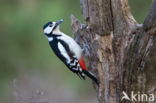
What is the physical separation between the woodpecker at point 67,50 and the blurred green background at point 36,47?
20.6ft

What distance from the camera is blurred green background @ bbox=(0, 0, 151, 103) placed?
16.0 m

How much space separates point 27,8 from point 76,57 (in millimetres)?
7870

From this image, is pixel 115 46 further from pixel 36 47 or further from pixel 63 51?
pixel 36 47

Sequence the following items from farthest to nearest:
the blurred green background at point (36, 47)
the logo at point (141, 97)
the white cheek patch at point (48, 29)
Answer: the blurred green background at point (36, 47) → the white cheek patch at point (48, 29) → the logo at point (141, 97)

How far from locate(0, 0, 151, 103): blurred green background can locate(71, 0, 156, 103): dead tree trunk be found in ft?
23.4

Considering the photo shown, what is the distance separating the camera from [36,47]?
55.4 ft

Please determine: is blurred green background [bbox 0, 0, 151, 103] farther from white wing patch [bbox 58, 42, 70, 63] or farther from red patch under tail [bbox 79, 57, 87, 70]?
red patch under tail [bbox 79, 57, 87, 70]

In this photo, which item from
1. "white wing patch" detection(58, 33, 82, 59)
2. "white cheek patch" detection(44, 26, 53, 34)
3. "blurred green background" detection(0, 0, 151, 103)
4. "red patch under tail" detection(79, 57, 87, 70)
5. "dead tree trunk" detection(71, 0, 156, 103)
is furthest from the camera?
"blurred green background" detection(0, 0, 151, 103)

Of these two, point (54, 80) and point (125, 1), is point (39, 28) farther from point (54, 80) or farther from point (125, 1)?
point (125, 1)

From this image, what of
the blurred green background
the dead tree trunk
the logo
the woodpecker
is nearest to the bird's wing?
the woodpecker

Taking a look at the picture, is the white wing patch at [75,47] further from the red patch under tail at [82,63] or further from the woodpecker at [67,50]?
the red patch under tail at [82,63]

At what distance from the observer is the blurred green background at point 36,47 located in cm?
1599

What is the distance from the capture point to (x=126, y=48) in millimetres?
8016

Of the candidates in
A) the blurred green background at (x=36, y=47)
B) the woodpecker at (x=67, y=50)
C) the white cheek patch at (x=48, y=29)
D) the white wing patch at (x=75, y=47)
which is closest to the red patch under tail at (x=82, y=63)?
the woodpecker at (x=67, y=50)
